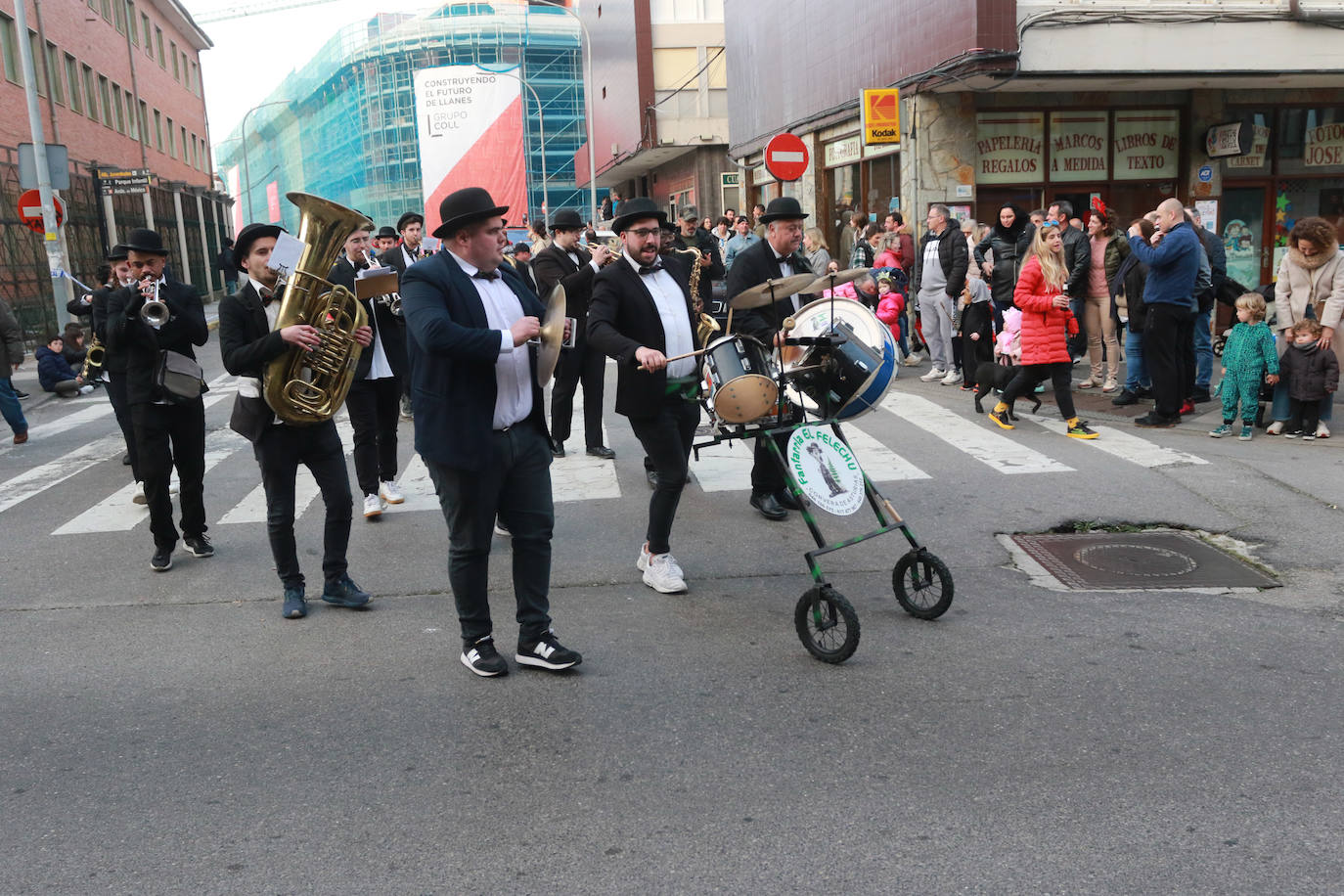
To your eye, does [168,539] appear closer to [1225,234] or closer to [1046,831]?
[1046,831]

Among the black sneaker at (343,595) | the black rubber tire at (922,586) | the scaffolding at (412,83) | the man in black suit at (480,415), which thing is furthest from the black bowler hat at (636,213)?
the scaffolding at (412,83)

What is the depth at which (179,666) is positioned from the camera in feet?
16.6

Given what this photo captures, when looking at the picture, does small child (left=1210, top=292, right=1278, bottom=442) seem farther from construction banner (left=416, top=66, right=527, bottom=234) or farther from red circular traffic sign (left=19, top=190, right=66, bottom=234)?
construction banner (left=416, top=66, right=527, bottom=234)

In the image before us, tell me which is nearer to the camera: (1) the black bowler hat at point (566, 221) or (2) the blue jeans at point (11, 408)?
(1) the black bowler hat at point (566, 221)

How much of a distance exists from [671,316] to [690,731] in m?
2.41

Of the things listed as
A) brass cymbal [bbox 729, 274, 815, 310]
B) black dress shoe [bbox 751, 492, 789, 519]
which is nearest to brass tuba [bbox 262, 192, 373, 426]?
brass cymbal [bbox 729, 274, 815, 310]

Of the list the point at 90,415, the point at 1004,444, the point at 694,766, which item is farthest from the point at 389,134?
the point at 694,766

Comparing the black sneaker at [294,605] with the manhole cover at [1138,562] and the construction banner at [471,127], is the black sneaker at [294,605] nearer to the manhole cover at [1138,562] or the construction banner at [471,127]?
the manhole cover at [1138,562]

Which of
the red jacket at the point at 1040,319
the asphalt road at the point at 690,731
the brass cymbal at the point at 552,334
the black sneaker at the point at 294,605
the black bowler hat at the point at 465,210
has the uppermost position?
the black bowler hat at the point at 465,210

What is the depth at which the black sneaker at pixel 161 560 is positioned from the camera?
670 cm

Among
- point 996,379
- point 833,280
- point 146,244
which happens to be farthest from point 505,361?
point 996,379

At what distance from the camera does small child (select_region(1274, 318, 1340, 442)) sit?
29.1 ft

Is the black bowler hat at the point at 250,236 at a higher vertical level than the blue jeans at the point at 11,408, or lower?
higher

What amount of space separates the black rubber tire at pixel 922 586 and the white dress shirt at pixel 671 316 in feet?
4.77
